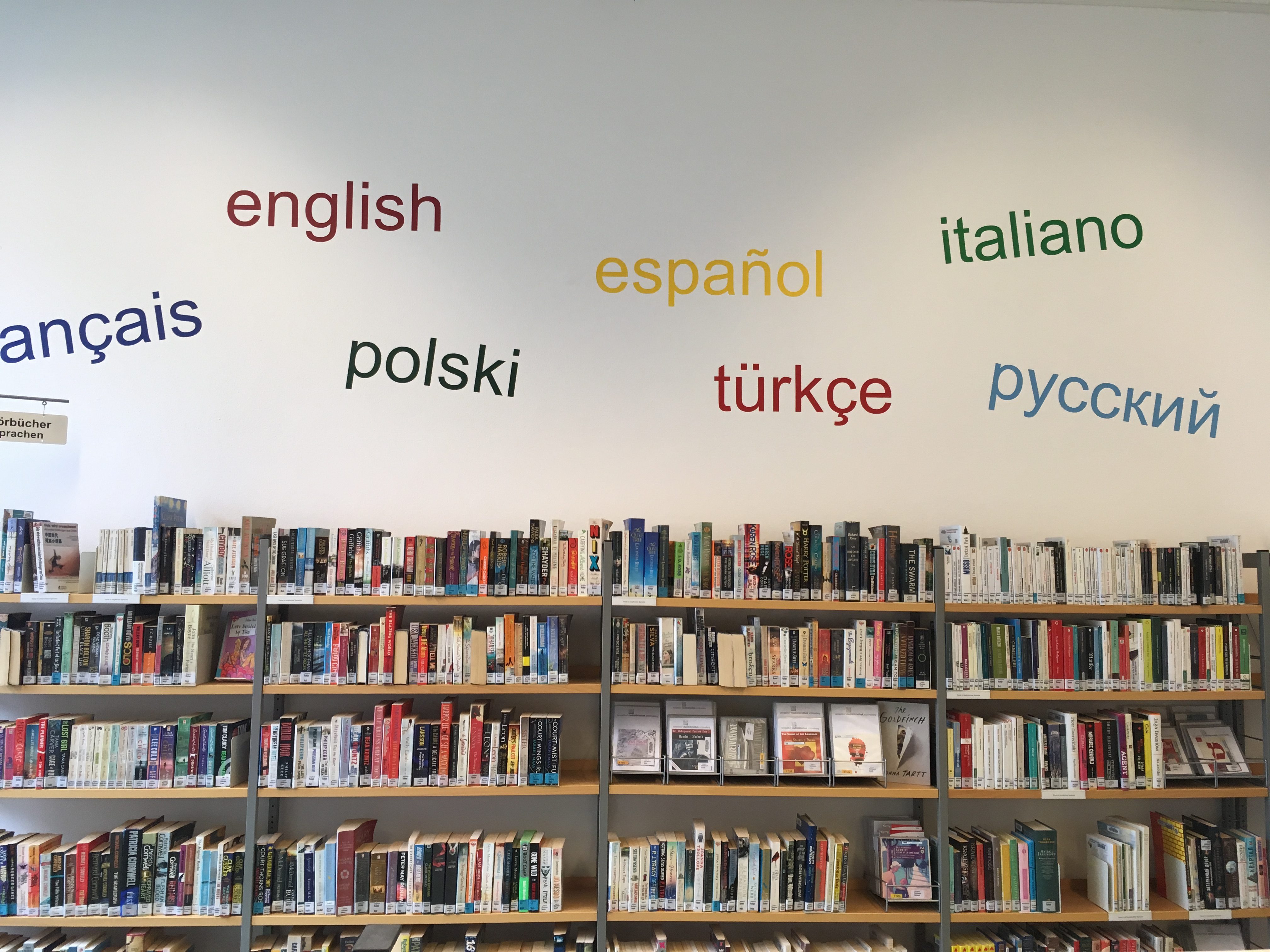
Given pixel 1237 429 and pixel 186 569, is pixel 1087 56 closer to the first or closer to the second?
pixel 1237 429

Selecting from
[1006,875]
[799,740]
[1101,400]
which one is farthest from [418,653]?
[1101,400]

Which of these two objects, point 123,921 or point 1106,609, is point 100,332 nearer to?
point 123,921

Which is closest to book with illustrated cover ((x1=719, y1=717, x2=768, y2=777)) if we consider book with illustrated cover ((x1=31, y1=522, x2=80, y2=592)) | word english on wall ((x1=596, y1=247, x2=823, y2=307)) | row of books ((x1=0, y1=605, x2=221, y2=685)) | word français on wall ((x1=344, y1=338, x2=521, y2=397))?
word français on wall ((x1=344, y1=338, x2=521, y2=397))

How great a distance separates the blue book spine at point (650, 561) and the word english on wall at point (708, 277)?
103 centimetres

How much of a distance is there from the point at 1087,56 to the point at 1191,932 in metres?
3.58

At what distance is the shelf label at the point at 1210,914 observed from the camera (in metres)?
2.98

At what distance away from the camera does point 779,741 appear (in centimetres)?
305

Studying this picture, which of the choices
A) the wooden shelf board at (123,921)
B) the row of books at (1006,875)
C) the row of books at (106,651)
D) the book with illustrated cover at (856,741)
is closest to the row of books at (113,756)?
the row of books at (106,651)

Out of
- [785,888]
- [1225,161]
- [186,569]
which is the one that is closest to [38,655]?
[186,569]

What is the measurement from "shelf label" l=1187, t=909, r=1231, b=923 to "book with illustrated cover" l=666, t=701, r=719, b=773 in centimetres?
178

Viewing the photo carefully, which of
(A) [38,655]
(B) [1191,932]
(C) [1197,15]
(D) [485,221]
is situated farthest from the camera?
(C) [1197,15]

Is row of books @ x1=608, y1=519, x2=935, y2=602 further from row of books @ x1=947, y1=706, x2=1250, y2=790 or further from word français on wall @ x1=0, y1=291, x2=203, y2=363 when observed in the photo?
word français on wall @ x1=0, y1=291, x2=203, y2=363

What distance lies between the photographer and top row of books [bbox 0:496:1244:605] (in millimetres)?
2934

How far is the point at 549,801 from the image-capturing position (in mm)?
3244
